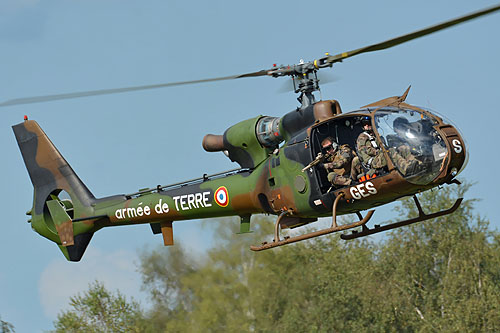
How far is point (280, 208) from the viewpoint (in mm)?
17922

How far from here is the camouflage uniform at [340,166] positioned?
16516 millimetres

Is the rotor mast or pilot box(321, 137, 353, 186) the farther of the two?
the rotor mast

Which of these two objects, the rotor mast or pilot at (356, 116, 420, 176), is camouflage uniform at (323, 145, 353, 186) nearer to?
pilot at (356, 116, 420, 176)

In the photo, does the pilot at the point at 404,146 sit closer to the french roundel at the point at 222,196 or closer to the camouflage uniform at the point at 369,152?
the camouflage uniform at the point at 369,152

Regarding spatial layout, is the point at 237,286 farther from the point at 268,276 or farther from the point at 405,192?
the point at 405,192

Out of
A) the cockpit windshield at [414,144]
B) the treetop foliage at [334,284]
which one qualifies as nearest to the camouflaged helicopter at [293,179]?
the cockpit windshield at [414,144]

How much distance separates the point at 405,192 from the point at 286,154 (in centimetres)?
262

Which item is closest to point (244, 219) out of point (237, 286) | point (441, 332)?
point (441, 332)

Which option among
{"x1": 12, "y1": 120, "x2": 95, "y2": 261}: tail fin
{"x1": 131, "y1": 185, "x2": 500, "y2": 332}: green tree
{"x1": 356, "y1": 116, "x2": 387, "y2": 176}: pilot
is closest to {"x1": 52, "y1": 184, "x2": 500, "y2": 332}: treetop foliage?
{"x1": 131, "y1": 185, "x2": 500, "y2": 332}: green tree

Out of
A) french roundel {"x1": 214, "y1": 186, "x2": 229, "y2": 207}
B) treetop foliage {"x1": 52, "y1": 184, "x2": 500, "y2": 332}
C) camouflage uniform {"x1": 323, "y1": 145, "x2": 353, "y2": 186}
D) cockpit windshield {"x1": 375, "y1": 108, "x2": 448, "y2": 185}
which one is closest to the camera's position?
cockpit windshield {"x1": 375, "y1": 108, "x2": 448, "y2": 185}

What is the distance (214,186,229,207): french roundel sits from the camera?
742 inches

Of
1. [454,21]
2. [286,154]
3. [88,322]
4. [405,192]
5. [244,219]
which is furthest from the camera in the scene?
[88,322]

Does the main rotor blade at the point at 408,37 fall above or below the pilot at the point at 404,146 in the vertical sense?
above

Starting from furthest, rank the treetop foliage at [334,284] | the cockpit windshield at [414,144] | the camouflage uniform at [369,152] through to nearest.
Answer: the treetop foliage at [334,284], the camouflage uniform at [369,152], the cockpit windshield at [414,144]
